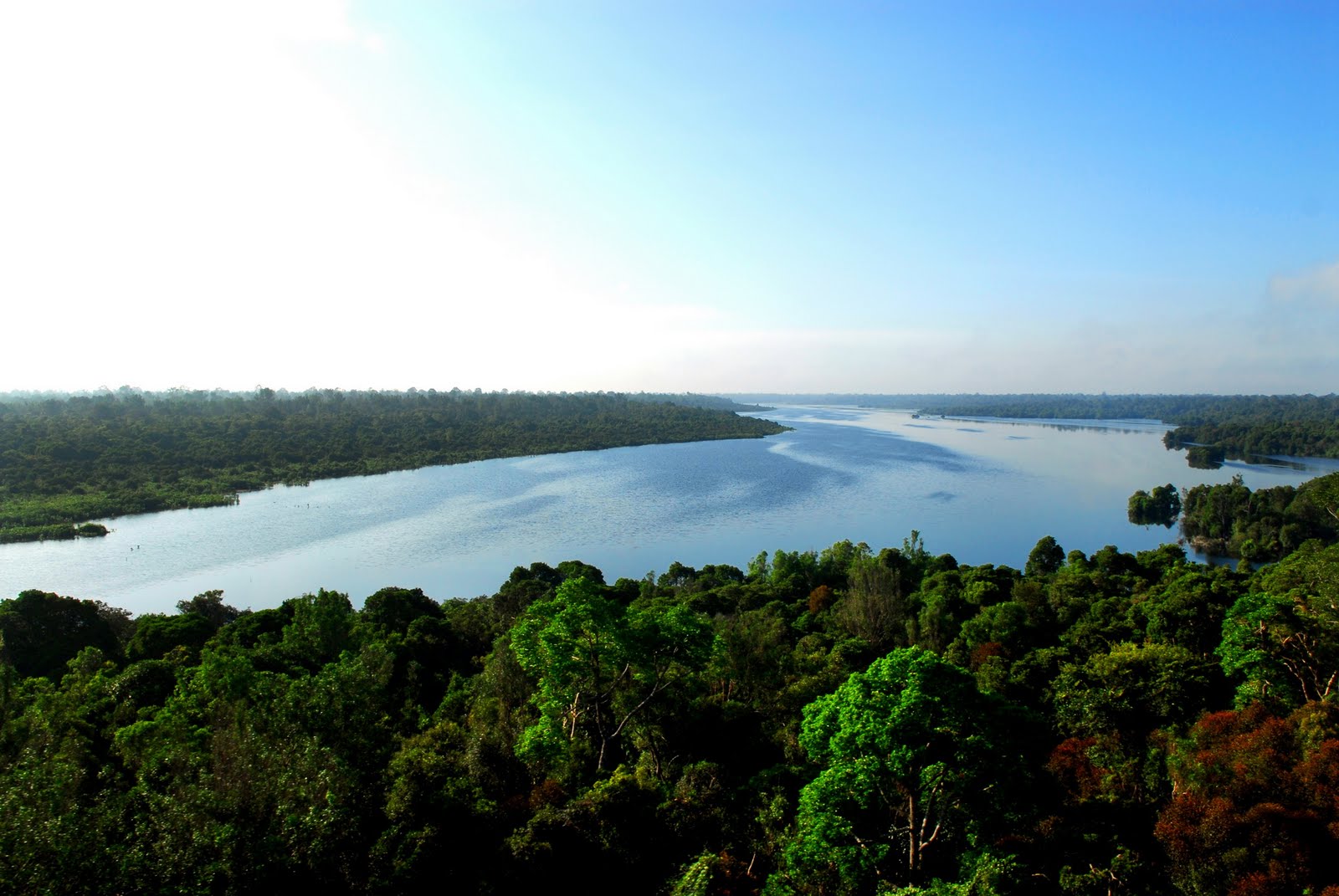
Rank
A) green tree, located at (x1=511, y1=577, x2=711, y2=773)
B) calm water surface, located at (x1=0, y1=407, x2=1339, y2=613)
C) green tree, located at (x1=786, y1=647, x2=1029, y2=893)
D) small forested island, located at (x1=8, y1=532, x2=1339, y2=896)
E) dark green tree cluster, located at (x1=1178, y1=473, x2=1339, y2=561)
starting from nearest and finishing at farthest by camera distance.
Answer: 1. small forested island, located at (x1=8, y1=532, x2=1339, y2=896)
2. green tree, located at (x1=786, y1=647, x2=1029, y2=893)
3. green tree, located at (x1=511, y1=577, x2=711, y2=773)
4. calm water surface, located at (x1=0, y1=407, x2=1339, y2=613)
5. dark green tree cluster, located at (x1=1178, y1=473, x2=1339, y2=561)

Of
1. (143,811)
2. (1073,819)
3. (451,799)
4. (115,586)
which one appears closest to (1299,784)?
(1073,819)

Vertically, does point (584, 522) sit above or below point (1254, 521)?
below

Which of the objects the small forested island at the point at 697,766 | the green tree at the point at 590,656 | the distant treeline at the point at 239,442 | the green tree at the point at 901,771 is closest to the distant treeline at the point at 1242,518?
the small forested island at the point at 697,766

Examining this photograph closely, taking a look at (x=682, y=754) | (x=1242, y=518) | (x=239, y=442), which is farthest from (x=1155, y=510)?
(x=239, y=442)

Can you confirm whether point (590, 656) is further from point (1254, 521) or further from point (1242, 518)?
point (1242, 518)

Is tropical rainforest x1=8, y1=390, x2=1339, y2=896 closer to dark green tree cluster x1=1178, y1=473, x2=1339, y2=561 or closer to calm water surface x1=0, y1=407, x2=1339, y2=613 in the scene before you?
calm water surface x1=0, y1=407, x2=1339, y2=613

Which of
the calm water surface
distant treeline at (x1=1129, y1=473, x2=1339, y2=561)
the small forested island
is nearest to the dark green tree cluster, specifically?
distant treeline at (x1=1129, y1=473, x2=1339, y2=561)
